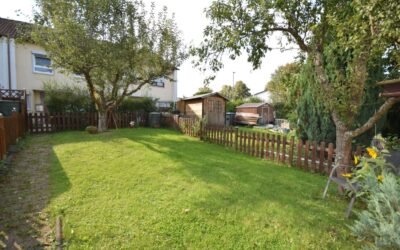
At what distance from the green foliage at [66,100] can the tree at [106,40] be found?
8.27ft

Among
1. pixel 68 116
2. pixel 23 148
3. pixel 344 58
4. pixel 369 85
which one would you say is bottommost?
pixel 23 148

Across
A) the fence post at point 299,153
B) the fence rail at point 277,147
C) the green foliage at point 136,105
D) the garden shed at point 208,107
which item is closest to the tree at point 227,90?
the garden shed at point 208,107

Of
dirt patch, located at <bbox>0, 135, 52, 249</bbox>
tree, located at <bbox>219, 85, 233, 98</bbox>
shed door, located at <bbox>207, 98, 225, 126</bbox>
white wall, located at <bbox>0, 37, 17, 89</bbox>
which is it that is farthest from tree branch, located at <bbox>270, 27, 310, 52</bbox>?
tree, located at <bbox>219, 85, 233, 98</bbox>

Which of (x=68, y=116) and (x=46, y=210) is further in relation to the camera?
(x=68, y=116)

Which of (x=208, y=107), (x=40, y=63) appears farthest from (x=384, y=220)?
(x=40, y=63)

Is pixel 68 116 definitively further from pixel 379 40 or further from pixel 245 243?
pixel 379 40

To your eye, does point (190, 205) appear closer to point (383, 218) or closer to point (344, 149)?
point (383, 218)

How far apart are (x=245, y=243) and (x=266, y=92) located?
42026mm

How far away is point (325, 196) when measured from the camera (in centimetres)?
456

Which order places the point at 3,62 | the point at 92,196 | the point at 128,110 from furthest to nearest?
the point at 128,110, the point at 3,62, the point at 92,196

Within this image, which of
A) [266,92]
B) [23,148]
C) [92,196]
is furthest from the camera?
[266,92]

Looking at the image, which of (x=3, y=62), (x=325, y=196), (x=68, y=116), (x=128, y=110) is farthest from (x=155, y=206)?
(x=3, y=62)

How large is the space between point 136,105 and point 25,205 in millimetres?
12761

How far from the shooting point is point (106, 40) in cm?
992
